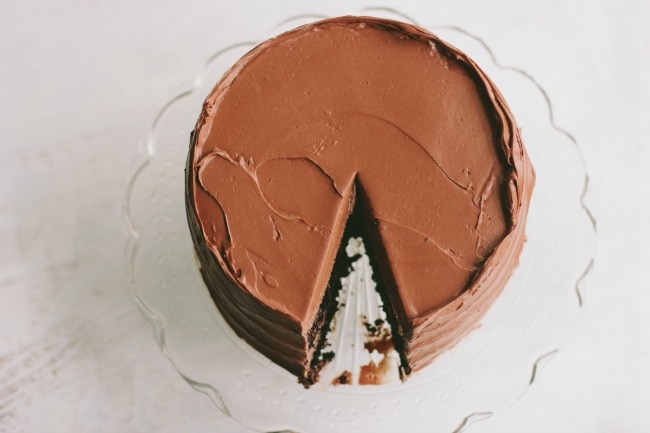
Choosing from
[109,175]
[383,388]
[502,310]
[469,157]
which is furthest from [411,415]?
[109,175]

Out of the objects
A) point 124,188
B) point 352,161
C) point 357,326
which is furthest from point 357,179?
point 124,188

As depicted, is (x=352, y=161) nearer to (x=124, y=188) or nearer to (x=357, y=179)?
(x=357, y=179)

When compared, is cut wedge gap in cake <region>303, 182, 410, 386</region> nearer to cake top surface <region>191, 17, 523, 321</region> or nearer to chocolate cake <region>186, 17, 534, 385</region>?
chocolate cake <region>186, 17, 534, 385</region>

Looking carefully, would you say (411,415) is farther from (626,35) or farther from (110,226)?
(626,35)

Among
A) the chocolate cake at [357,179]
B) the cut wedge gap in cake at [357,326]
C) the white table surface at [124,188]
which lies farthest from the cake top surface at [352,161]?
the white table surface at [124,188]

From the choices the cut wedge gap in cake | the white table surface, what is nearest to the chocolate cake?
the cut wedge gap in cake

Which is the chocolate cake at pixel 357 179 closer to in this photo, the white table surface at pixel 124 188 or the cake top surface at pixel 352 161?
the cake top surface at pixel 352 161

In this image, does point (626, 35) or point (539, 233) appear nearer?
point (539, 233)
